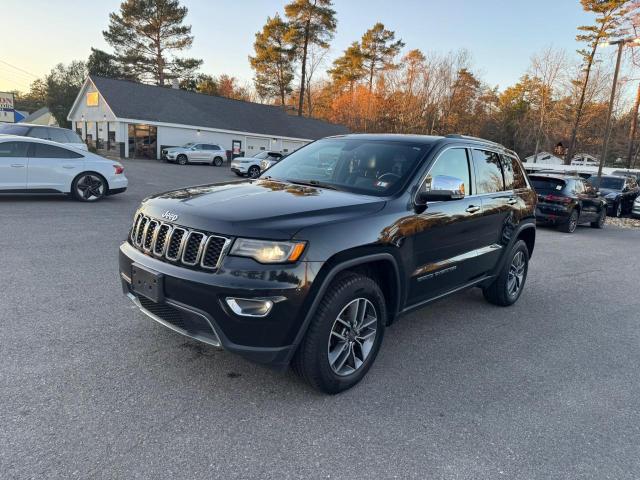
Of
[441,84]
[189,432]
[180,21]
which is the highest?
[180,21]

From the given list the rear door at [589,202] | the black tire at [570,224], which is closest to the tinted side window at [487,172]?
the black tire at [570,224]

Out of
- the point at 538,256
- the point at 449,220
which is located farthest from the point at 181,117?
the point at 449,220

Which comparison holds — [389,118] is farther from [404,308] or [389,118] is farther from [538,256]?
[404,308]

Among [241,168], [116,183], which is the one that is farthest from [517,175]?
[241,168]

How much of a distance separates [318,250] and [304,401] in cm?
108

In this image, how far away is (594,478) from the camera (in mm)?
2566

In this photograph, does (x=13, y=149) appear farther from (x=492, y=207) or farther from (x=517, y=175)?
(x=517, y=175)

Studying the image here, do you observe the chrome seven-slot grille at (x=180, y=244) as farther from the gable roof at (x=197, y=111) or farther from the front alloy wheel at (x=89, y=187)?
the gable roof at (x=197, y=111)

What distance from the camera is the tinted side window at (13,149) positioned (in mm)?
9547

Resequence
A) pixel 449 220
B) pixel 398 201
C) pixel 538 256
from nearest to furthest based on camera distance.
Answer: pixel 398 201 < pixel 449 220 < pixel 538 256

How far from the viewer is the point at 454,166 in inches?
168

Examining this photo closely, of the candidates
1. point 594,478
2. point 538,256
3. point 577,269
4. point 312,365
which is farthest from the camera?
point 538,256

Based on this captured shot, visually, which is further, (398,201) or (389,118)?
(389,118)

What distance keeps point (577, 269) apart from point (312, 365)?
22.9 feet
